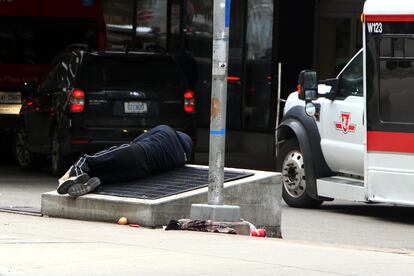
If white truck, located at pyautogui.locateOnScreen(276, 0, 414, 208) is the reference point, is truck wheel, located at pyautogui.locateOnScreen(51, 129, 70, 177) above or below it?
below

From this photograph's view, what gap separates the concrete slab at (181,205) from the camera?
1154 cm

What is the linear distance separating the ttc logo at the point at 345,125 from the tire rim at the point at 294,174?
81 cm

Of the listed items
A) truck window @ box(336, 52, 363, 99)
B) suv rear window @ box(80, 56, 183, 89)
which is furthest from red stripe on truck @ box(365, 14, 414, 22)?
suv rear window @ box(80, 56, 183, 89)

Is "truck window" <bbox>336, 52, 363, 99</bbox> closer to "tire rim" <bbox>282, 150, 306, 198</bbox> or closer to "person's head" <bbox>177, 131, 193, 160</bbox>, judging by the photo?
"tire rim" <bbox>282, 150, 306, 198</bbox>

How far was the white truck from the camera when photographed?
43.9ft

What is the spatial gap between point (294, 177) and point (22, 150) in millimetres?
6358

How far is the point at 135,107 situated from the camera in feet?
56.8

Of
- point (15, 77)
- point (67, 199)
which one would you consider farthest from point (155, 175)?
point (15, 77)

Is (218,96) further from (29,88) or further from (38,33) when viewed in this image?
(38,33)

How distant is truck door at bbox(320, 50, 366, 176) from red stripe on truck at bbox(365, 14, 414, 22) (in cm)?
76

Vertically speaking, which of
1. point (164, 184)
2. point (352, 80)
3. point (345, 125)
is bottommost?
point (164, 184)

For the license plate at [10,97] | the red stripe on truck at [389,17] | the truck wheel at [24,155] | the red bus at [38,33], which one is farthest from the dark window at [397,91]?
the license plate at [10,97]

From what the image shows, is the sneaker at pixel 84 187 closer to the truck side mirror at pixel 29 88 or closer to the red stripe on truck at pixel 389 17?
the red stripe on truck at pixel 389 17

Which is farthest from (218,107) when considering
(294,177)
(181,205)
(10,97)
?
(10,97)
